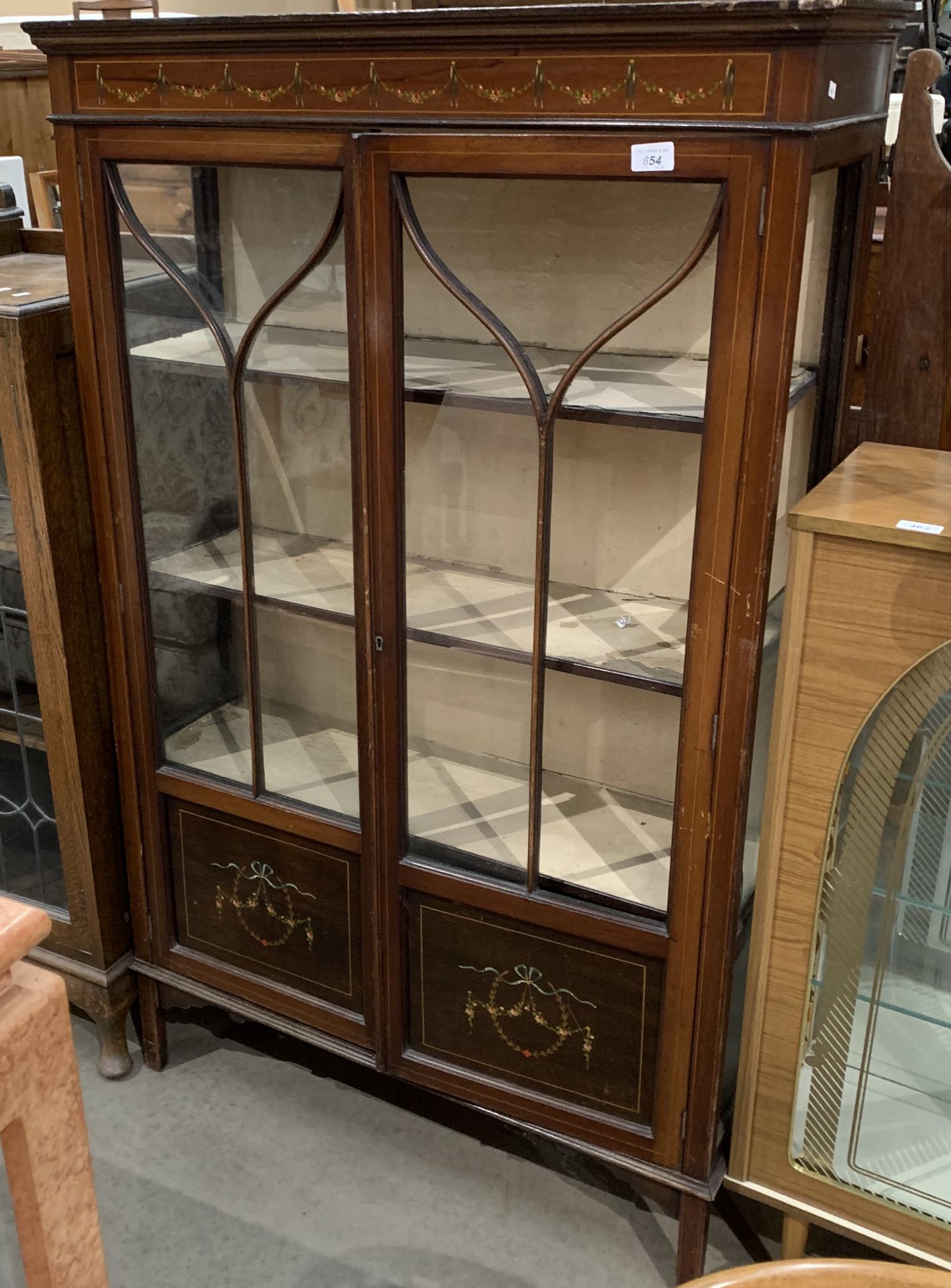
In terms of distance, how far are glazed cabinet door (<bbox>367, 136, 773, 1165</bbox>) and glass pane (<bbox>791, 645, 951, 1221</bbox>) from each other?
166mm

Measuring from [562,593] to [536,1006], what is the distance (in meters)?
0.55

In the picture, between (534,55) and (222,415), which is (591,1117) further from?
(534,55)

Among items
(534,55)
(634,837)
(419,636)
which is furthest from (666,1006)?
(534,55)

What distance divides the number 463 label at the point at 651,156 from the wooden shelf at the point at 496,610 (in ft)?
1.58

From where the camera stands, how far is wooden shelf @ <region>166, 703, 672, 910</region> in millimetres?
1543

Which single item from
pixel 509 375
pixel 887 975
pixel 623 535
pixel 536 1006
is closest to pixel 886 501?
pixel 623 535

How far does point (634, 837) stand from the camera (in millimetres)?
1564

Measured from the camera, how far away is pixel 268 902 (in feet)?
5.98

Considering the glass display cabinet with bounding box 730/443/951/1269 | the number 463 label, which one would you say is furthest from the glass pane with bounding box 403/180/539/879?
the glass display cabinet with bounding box 730/443/951/1269

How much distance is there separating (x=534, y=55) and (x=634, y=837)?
92 centimetres

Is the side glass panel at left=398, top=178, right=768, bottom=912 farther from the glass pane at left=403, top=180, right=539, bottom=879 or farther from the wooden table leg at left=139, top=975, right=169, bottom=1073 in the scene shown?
the wooden table leg at left=139, top=975, right=169, bottom=1073

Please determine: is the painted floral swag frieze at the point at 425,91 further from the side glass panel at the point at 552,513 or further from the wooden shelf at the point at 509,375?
the wooden shelf at the point at 509,375

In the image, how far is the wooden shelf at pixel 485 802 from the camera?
1.54 meters

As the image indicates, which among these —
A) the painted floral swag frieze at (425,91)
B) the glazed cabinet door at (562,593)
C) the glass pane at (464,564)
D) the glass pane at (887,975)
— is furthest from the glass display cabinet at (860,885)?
the painted floral swag frieze at (425,91)
